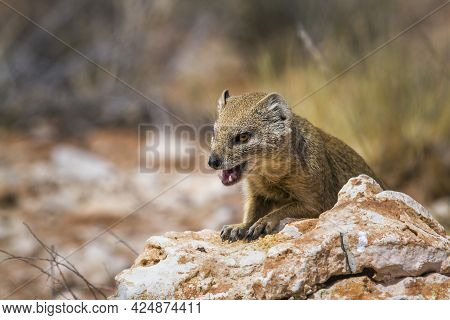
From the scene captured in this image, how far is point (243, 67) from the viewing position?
15.0 metres

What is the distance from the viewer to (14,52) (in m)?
12.5

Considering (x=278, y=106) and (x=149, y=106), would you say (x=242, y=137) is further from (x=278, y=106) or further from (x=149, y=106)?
(x=149, y=106)

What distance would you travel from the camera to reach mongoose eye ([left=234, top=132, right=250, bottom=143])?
505 cm

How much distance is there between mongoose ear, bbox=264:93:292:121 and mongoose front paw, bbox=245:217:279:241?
0.96 meters

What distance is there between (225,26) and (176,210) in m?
7.86

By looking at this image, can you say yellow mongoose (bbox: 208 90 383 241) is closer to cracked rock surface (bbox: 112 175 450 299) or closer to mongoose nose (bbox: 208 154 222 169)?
mongoose nose (bbox: 208 154 222 169)

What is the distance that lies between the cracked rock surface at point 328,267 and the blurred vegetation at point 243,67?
4250 millimetres

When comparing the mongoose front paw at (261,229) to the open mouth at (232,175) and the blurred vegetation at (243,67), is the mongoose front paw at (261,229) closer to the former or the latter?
the open mouth at (232,175)

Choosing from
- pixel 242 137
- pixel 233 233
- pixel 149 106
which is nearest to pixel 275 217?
pixel 233 233

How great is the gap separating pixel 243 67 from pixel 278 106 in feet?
32.6

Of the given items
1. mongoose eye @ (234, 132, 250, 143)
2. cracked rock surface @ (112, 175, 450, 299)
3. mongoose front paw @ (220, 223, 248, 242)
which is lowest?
cracked rock surface @ (112, 175, 450, 299)

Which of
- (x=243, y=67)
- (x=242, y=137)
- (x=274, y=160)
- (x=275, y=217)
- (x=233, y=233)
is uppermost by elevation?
(x=243, y=67)

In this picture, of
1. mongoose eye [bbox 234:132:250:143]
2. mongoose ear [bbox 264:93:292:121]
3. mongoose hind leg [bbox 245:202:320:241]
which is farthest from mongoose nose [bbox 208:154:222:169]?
mongoose ear [bbox 264:93:292:121]

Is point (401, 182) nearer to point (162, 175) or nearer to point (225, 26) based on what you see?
point (162, 175)
